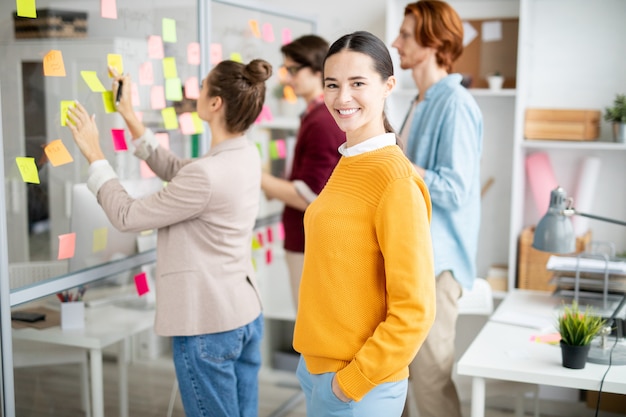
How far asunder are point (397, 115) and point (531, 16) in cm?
81

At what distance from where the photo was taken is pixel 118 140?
246 cm

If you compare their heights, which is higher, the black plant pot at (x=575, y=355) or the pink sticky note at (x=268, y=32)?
the pink sticky note at (x=268, y=32)

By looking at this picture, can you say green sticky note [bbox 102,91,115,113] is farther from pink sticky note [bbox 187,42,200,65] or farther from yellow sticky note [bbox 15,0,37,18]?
pink sticky note [bbox 187,42,200,65]

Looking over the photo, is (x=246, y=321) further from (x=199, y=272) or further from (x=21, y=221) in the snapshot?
(x=21, y=221)

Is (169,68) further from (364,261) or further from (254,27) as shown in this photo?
(364,261)

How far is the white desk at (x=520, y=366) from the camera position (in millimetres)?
2129

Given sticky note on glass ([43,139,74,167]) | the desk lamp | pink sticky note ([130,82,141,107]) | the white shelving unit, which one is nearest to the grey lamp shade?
the desk lamp

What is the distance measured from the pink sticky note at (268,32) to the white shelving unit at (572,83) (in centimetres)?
116

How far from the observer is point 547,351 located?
238cm

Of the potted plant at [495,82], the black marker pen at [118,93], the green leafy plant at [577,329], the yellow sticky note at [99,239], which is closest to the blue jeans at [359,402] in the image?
the green leafy plant at [577,329]

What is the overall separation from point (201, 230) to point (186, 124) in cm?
72

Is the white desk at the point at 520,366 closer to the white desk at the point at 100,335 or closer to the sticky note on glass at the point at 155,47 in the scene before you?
the white desk at the point at 100,335

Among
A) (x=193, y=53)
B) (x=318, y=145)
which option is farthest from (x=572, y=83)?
(x=193, y=53)

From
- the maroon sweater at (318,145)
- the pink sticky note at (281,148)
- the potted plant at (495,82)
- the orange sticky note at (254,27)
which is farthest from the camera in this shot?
the pink sticky note at (281,148)
